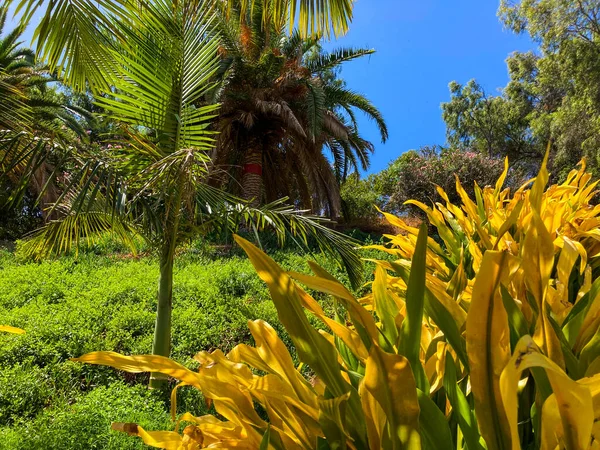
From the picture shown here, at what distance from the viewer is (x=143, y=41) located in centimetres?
301

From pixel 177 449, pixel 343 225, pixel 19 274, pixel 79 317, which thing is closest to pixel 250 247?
pixel 177 449

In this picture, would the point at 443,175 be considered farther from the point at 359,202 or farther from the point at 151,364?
the point at 151,364

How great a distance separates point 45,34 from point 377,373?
300cm

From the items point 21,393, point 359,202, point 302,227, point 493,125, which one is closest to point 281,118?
point 359,202

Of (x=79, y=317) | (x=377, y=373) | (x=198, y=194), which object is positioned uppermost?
(x=198, y=194)

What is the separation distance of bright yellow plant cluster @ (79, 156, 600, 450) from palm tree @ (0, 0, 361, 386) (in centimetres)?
209

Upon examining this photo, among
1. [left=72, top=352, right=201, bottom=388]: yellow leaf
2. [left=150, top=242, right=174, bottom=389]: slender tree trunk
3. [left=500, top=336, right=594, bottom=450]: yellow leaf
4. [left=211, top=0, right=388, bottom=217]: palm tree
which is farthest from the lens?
[left=211, top=0, right=388, bottom=217]: palm tree

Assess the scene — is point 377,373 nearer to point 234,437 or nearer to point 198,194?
point 234,437

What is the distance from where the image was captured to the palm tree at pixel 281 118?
9492 millimetres

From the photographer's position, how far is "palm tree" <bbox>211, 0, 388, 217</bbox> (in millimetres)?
9492

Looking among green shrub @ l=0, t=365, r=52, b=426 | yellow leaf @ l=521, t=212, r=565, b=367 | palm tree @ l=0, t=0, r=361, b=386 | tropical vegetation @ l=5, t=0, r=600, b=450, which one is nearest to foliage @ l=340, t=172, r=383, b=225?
tropical vegetation @ l=5, t=0, r=600, b=450

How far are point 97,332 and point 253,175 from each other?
644 centimetres

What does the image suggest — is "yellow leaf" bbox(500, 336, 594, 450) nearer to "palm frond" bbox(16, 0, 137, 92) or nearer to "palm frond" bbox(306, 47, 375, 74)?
"palm frond" bbox(16, 0, 137, 92)

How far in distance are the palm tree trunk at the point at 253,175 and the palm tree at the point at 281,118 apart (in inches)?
0.9
